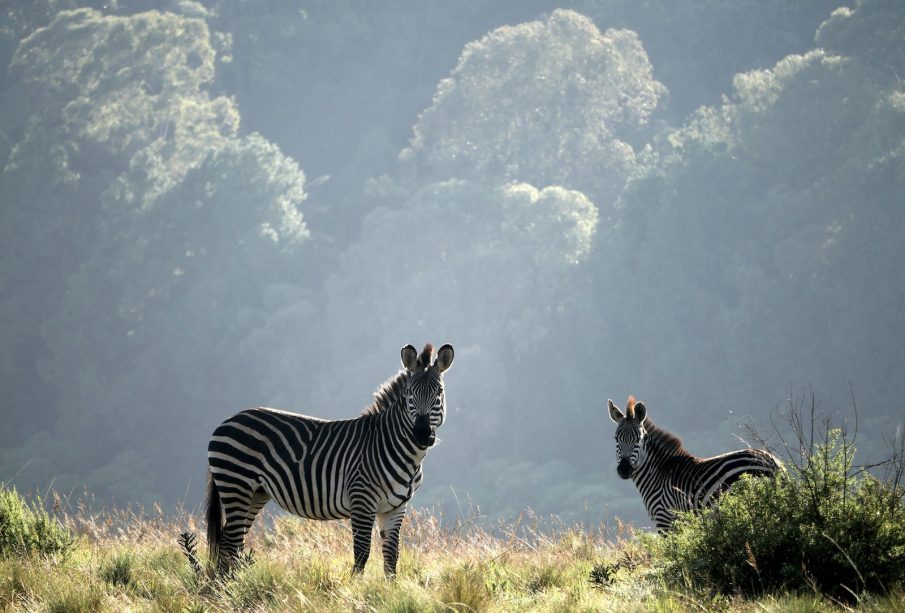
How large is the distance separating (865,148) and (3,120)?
51.4 meters

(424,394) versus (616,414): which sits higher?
Result: (616,414)

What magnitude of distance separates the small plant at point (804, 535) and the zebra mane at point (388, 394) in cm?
271

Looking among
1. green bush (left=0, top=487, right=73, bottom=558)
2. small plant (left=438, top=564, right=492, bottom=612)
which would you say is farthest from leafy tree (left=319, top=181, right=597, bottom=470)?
small plant (left=438, top=564, right=492, bottom=612)

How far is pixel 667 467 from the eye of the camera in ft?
30.3

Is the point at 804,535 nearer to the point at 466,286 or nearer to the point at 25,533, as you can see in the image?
the point at 25,533

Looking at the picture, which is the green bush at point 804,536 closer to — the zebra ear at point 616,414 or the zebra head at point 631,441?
the zebra head at point 631,441

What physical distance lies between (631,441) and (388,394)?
2.23 metres

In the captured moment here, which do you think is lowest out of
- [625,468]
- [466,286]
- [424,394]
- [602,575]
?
[602,575]

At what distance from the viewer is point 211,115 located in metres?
74.5

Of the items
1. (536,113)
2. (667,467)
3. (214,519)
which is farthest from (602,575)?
(536,113)

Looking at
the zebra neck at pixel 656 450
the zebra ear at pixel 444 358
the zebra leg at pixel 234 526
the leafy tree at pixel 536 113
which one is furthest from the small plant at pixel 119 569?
the leafy tree at pixel 536 113

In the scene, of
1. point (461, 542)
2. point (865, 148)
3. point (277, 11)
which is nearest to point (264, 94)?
point (277, 11)

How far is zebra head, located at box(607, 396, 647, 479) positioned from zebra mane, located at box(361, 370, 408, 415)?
6.70 feet

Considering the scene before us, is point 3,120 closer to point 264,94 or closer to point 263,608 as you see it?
point 264,94
